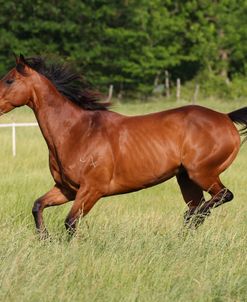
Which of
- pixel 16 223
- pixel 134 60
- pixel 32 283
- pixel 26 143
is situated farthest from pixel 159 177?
pixel 134 60

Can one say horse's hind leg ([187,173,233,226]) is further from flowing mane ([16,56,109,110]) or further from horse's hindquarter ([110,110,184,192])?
flowing mane ([16,56,109,110])

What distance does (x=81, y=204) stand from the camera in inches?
307

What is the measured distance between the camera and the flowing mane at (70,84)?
8.48 meters

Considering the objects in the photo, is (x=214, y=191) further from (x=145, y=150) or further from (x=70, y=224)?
(x=70, y=224)

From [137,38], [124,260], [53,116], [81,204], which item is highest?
[53,116]

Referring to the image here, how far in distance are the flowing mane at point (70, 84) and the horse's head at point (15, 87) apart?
40cm

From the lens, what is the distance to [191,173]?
840 cm

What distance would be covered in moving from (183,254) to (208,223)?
1749mm

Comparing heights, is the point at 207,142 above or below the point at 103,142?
below

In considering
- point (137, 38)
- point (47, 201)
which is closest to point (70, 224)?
point (47, 201)

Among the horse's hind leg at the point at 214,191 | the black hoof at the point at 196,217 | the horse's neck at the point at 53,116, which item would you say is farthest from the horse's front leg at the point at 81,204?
the horse's hind leg at the point at 214,191

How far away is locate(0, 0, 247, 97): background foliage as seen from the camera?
135 feet

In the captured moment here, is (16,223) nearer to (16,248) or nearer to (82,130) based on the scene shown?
(82,130)

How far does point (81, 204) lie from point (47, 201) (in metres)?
0.42
